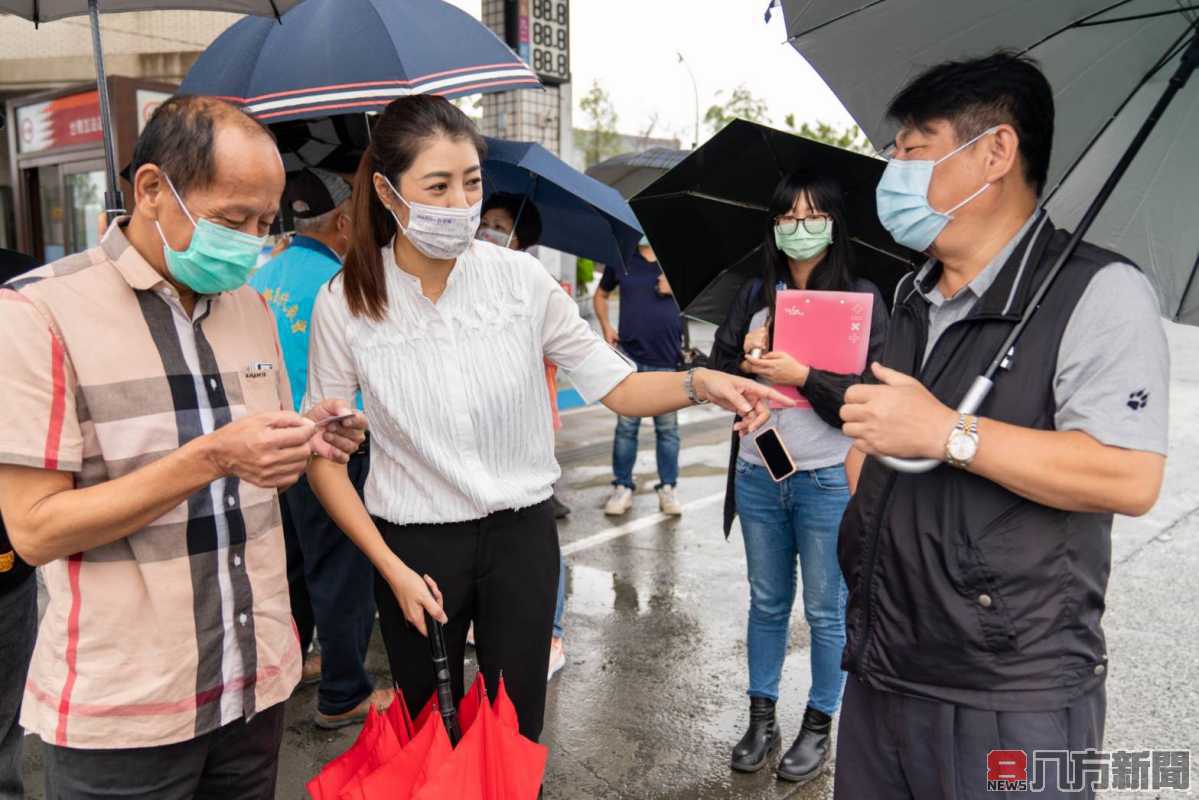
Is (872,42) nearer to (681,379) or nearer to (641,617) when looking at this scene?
(681,379)

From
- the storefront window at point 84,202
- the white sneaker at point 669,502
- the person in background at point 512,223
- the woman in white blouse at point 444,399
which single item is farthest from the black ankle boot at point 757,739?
the storefront window at point 84,202

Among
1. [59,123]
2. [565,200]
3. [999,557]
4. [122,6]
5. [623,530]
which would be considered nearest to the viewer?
[999,557]

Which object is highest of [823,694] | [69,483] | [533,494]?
[69,483]

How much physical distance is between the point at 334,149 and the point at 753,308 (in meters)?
2.08

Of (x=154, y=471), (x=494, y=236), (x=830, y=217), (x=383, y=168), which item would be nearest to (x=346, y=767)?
(x=154, y=471)

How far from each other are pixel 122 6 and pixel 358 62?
750 millimetres

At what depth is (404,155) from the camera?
2135 millimetres

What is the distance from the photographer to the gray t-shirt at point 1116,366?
4.84 ft

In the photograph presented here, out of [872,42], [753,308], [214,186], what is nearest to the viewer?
[214,186]

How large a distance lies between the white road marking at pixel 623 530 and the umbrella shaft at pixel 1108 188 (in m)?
4.38

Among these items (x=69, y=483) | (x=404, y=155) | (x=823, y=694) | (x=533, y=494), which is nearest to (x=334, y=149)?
(x=404, y=155)

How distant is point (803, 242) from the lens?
3027 millimetres

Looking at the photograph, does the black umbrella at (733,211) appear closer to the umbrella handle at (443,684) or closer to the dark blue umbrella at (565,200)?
the dark blue umbrella at (565,200)

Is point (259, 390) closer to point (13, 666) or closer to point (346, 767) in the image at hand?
point (346, 767)
